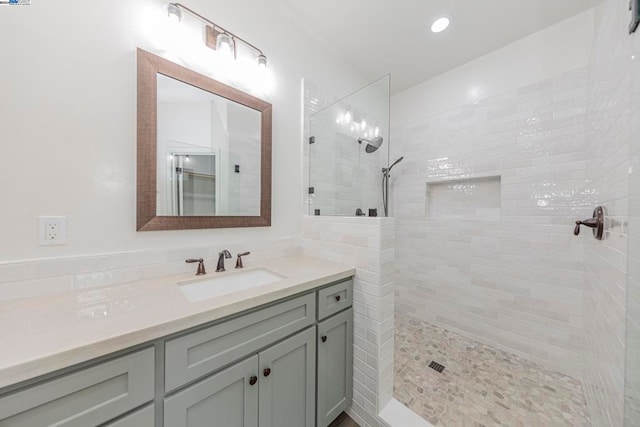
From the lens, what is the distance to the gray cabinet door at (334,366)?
46.2 inches

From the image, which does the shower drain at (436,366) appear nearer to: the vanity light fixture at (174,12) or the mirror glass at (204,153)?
the mirror glass at (204,153)

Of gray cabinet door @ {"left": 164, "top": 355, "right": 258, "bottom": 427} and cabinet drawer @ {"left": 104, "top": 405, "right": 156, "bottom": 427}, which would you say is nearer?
cabinet drawer @ {"left": 104, "top": 405, "right": 156, "bottom": 427}

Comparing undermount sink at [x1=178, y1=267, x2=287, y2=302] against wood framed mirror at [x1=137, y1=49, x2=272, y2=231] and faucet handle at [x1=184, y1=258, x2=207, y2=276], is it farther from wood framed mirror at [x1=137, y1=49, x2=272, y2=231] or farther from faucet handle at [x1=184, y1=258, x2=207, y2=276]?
wood framed mirror at [x1=137, y1=49, x2=272, y2=231]

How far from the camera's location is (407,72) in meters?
2.41

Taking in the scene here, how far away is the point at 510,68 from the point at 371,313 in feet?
7.89

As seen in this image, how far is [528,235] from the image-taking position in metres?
1.83

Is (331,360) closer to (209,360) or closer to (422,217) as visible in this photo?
(209,360)

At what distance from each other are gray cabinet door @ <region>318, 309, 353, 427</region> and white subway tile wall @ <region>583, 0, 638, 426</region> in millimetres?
1089

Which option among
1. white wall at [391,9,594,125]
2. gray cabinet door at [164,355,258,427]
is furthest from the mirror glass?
white wall at [391,9,594,125]

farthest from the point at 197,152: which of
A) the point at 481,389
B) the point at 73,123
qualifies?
the point at 481,389

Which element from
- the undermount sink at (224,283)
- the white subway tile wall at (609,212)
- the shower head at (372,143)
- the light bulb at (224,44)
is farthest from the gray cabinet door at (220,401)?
the shower head at (372,143)

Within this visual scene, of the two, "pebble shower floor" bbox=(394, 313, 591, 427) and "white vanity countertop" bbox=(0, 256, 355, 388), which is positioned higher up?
"white vanity countertop" bbox=(0, 256, 355, 388)

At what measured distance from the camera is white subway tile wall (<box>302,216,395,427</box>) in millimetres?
1268

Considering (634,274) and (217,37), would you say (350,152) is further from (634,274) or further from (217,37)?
(634,274)
